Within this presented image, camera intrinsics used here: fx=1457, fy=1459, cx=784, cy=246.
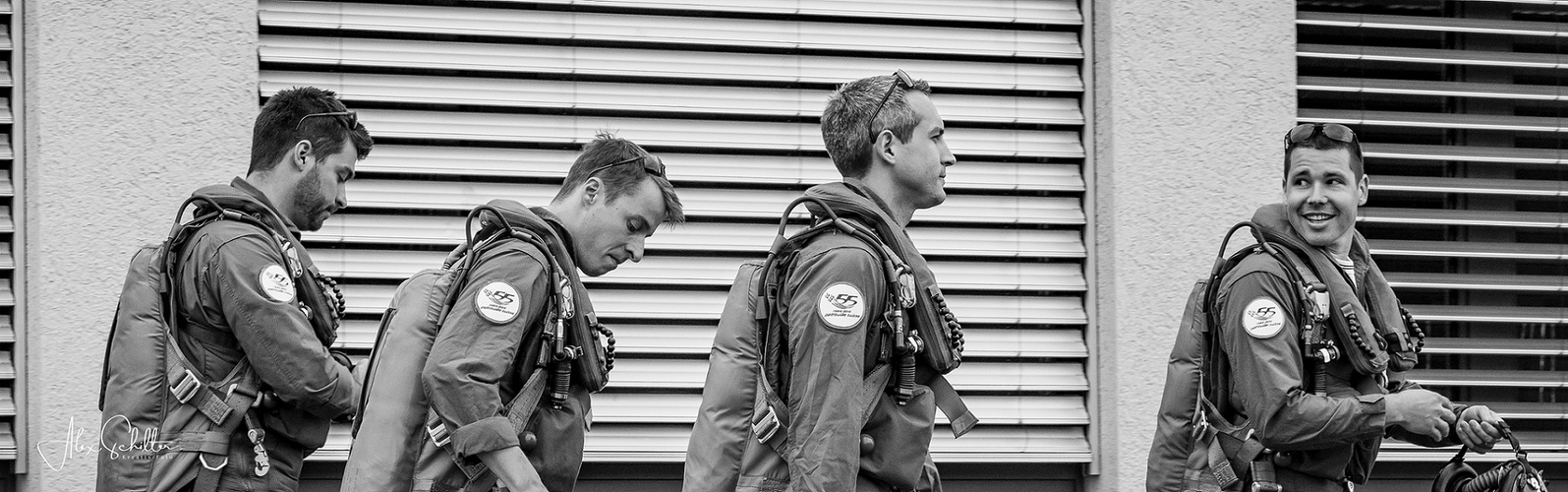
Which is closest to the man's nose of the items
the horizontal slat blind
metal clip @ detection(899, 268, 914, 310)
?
metal clip @ detection(899, 268, 914, 310)

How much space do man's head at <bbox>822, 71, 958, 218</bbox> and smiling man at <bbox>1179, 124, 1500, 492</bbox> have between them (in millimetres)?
1097

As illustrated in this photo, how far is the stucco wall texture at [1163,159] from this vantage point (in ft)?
22.1

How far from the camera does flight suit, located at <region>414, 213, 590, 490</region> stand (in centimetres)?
379


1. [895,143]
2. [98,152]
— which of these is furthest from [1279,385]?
[98,152]

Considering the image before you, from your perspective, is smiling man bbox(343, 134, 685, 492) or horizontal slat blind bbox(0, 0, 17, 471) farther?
horizontal slat blind bbox(0, 0, 17, 471)

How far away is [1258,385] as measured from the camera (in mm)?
4395

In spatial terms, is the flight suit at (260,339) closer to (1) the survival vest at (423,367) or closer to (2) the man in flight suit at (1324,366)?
(1) the survival vest at (423,367)

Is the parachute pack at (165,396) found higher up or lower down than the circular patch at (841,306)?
lower down

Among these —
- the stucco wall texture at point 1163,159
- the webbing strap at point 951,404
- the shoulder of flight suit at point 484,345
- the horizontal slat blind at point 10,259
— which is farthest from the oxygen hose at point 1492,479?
the horizontal slat blind at point 10,259

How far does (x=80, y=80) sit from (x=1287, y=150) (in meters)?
4.69

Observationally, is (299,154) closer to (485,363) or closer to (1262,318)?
(485,363)

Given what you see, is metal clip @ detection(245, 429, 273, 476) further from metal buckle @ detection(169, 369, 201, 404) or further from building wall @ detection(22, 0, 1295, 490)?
building wall @ detection(22, 0, 1295, 490)

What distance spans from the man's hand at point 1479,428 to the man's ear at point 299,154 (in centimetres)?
371

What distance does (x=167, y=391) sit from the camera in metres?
4.55
